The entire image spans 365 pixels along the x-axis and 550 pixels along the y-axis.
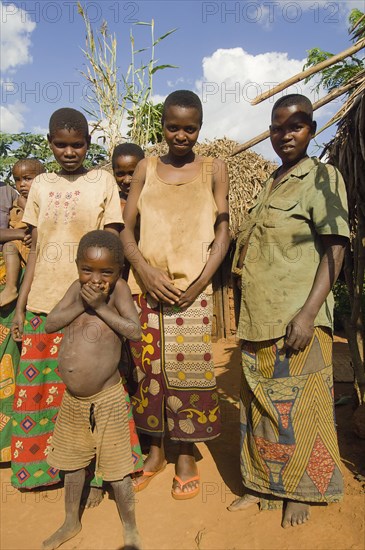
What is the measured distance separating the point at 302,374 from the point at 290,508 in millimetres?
749

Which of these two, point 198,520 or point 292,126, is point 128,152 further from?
point 198,520

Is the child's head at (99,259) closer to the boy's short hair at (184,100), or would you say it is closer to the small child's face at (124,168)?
the boy's short hair at (184,100)

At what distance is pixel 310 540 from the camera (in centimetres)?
214

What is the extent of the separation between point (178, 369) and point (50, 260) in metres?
0.99

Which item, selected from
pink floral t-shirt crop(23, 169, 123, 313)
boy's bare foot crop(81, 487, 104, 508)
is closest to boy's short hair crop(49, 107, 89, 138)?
pink floral t-shirt crop(23, 169, 123, 313)

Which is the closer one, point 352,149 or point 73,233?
point 73,233

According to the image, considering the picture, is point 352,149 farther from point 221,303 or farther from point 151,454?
point 221,303

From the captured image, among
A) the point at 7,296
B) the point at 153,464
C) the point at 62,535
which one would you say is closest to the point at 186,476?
the point at 153,464

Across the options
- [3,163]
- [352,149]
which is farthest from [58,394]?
[3,163]

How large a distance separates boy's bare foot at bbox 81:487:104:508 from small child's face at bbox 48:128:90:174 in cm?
192

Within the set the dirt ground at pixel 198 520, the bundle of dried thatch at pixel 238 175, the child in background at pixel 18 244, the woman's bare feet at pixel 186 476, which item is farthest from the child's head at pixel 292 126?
the bundle of dried thatch at pixel 238 175

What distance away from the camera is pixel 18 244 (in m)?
2.91

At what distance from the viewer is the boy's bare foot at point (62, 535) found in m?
2.12

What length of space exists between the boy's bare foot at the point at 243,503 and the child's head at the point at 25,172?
8.13ft
